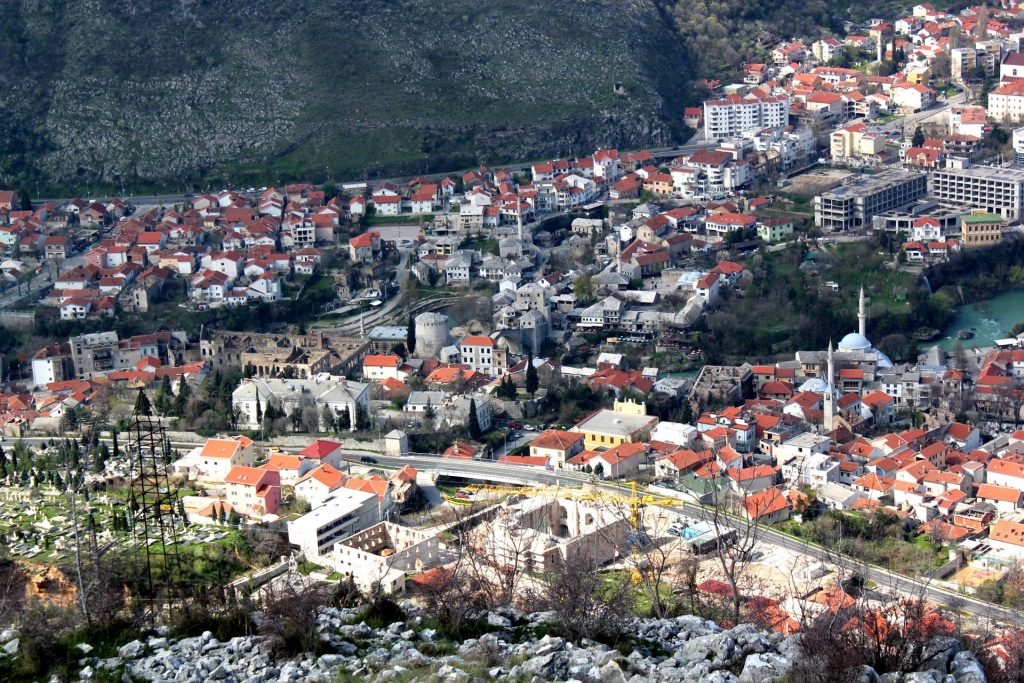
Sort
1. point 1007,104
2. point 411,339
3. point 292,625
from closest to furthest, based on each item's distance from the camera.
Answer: point 292,625, point 411,339, point 1007,104

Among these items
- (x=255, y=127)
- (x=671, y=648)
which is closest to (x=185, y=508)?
(x=671, y=648)

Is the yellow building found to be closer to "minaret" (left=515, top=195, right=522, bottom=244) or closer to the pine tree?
the pine tree

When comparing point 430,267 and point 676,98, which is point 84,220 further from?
point 676,98

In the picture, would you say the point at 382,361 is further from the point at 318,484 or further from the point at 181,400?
the point at 318,484

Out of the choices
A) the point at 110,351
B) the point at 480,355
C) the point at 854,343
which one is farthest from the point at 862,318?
the point at 110,351

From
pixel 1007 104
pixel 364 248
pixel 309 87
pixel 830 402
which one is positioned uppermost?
pixel 309 87

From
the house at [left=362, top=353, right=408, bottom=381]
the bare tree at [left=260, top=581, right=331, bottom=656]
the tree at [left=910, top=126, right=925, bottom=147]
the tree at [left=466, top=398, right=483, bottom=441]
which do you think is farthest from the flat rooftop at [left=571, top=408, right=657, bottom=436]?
the tree at [left=910, top=126, right=925, bottom=147]
